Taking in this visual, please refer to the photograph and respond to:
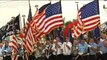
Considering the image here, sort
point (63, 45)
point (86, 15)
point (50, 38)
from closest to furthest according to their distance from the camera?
point (86, 15) < point (63, 45) < point (50, 38)

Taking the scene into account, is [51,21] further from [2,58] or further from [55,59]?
[2,58]

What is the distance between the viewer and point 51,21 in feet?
75.5

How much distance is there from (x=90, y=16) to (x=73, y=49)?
116 inches

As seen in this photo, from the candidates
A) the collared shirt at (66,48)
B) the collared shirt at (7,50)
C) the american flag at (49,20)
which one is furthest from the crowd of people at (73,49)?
the american flag at (49,20)

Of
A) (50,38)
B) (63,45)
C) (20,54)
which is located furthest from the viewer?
(20,54)

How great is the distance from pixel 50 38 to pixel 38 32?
324cm

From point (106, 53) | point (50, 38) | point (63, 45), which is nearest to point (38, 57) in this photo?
point (50, 38)

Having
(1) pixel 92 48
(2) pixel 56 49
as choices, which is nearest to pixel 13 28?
(2) pixel 56 49

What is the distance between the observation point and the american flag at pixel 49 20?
22938mm

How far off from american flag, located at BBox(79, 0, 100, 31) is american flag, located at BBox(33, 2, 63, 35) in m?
1.37

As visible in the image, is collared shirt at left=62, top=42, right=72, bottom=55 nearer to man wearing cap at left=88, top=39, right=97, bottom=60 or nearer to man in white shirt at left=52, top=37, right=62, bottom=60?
man in white shirt at left=52, top=37, right=62, bottom=60

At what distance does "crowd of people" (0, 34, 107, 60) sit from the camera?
75.3 feet

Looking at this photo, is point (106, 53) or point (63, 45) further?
point (63, 45)

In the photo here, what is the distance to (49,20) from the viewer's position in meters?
23.1
